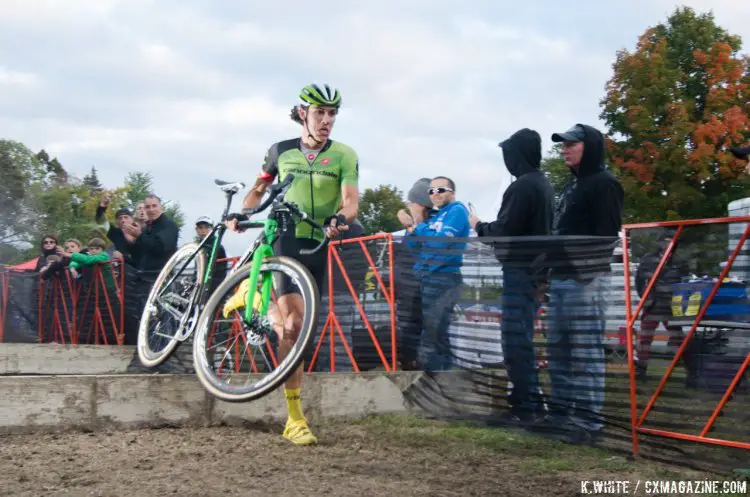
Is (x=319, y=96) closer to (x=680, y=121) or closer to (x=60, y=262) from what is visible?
(x=60, y=262)

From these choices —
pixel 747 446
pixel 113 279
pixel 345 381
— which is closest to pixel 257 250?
pixel 345 381

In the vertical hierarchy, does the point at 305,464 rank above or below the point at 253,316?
below

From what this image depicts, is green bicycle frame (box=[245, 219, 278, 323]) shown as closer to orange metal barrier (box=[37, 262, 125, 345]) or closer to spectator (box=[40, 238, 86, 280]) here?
orange metal barrier (box=[37, 262, 125, 345])

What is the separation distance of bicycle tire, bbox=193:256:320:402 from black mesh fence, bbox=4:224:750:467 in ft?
6.84

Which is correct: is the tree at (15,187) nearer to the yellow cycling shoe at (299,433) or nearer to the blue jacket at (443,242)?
the blue jacket at (443,242)

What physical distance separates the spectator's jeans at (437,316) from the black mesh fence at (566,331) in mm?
11

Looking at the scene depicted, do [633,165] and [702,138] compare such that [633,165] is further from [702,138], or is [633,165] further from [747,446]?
[747,446]

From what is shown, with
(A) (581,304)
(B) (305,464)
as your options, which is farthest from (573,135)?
(B) (305,464)

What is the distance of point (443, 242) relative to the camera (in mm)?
8133

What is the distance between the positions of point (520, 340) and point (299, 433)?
1.88 m

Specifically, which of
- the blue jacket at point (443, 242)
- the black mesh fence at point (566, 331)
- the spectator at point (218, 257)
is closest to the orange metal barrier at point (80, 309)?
the spectator at point (218, 257)

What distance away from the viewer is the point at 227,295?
632 centimetres

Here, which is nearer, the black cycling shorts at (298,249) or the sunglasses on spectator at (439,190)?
the black cycling shorts at (298,249)

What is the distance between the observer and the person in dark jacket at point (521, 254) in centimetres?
721
